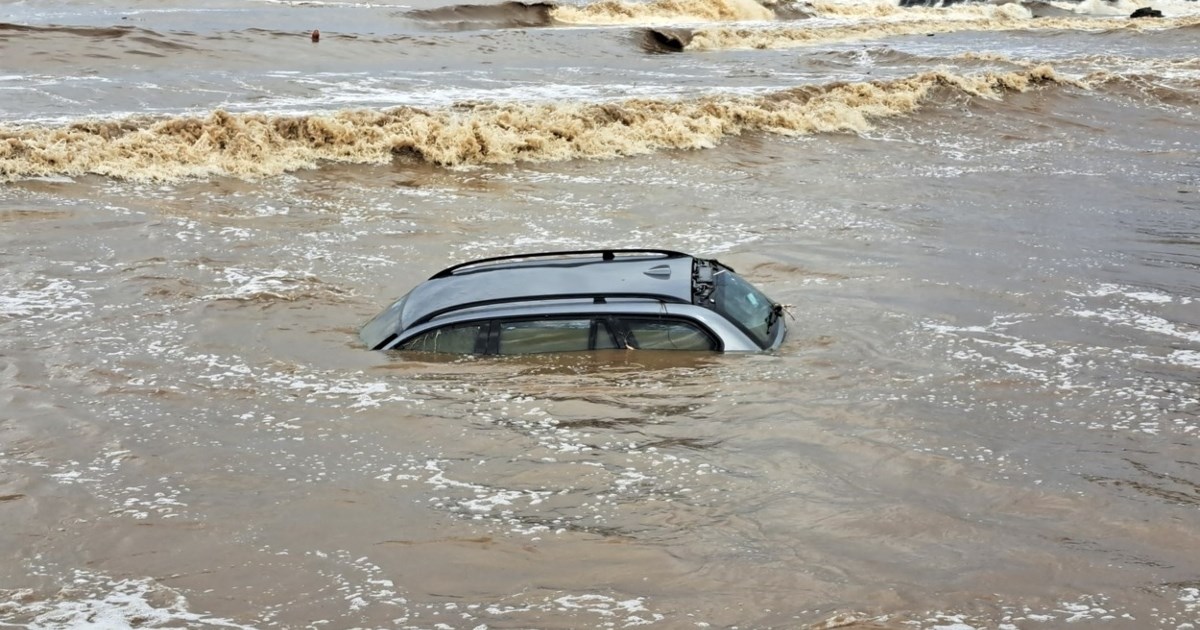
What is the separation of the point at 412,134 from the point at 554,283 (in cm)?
1241

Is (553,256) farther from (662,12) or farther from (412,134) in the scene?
(662,12)

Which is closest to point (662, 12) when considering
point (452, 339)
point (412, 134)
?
point (412, 134)

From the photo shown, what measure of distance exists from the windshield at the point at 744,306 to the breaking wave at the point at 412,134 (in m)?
10.8

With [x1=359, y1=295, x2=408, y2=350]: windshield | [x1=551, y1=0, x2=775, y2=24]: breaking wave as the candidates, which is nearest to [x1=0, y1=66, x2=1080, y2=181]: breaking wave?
A: [x1=359, y1=295, x2=408, y2=350]: windshield

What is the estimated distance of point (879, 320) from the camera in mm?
10953

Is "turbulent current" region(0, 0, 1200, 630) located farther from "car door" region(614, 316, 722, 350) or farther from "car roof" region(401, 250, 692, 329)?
"car roof" region(401, 250, 692, 329)

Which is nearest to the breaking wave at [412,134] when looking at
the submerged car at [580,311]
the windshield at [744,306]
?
the submerged car at [580,311]

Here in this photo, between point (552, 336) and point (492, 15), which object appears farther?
point (492, 15)

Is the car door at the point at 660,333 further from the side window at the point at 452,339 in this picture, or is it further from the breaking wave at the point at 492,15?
the breaking wave at the point at 492,15

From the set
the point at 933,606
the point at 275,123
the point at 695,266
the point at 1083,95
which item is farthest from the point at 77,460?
the point at 1083,95

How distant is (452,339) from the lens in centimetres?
829

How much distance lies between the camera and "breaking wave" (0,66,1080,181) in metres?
17.8

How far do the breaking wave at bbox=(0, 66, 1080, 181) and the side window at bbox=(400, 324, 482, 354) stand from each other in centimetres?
1045

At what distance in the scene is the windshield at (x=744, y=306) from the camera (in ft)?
28.1
